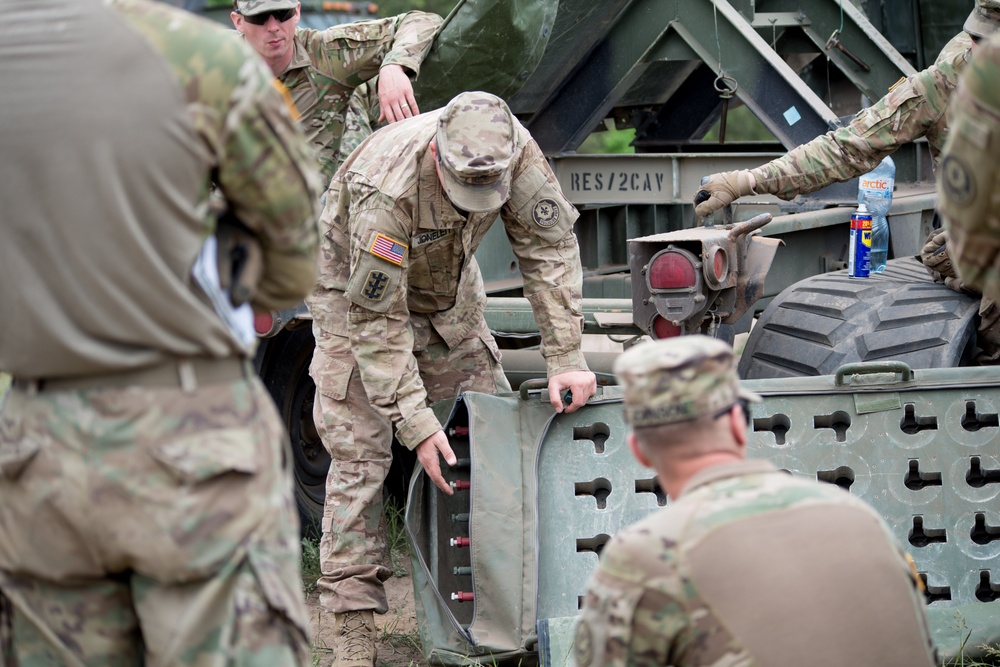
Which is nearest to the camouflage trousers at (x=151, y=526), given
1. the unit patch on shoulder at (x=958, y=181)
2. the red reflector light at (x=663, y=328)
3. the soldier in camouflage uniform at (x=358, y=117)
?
the unit patch on shoulder at (x=958, y=181)

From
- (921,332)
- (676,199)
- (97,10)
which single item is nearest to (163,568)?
(97,10)

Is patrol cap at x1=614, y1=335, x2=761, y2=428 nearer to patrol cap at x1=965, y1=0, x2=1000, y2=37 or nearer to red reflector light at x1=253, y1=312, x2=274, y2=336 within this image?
patrol cap at x1=965, y1=0, x2=1000, y2=37

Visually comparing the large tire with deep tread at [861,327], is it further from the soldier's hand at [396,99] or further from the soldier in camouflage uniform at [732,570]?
the soldier in camouflage uniform at [732,570]

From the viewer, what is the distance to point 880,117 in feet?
13.7

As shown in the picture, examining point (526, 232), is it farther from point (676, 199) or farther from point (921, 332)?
point (676, 199)

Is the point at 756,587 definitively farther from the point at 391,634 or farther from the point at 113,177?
the point at 391,634

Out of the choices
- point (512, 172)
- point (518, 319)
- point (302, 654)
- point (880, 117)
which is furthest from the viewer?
point (518, 319)

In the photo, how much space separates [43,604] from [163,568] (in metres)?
0.25

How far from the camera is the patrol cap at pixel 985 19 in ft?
12.9

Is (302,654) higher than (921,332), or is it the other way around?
(302,654)

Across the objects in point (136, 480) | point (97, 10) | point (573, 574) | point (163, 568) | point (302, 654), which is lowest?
point (573, 574)

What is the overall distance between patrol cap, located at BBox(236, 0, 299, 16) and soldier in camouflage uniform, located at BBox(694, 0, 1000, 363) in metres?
1.56

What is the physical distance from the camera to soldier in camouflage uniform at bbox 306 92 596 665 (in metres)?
3.64

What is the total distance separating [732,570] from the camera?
1.88 meters
